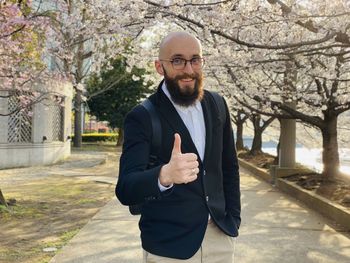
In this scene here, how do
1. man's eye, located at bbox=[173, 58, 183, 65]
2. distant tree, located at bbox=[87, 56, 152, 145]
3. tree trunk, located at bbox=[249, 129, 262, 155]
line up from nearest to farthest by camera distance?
1. man's eye, located at bbox=[173, 58, 183, 65]
2. tree trunk, located at bbox=[249, 129, 262, 155]
3. distant tree, located at bbox=[87, 56, 152, 145]

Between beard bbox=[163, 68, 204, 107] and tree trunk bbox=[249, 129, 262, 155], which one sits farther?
tree trunk bbox=[249, 129, 262, 155]

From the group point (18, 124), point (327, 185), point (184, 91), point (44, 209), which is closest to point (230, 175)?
point (184, 91)

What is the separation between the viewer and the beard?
7.79ft

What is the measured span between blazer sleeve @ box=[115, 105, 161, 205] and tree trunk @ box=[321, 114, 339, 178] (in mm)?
9575

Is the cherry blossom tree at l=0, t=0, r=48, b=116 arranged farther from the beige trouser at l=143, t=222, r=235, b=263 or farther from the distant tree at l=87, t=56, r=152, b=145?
the distant tree at l=87, t=56, r=152, b=145

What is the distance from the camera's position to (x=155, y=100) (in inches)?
95.4

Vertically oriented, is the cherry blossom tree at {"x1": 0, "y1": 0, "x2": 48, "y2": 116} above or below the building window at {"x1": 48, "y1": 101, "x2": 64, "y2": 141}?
above

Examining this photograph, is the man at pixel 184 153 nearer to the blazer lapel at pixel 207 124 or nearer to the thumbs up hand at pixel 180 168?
the blazer lapel at pixel 207 124

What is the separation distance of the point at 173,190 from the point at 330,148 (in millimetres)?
9587

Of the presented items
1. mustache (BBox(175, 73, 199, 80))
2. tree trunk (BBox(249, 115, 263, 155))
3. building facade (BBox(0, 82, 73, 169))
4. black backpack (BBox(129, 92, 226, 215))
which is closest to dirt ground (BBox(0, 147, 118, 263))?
building facade (BBox(0, 82, 73, 169))

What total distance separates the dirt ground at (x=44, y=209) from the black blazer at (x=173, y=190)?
11.7ft

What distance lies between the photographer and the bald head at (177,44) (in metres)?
2.37

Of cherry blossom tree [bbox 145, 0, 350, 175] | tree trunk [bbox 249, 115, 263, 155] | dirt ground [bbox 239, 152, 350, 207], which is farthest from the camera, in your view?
tree trunk [bbox 249, 115, 263, 155]

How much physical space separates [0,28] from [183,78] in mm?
6195
